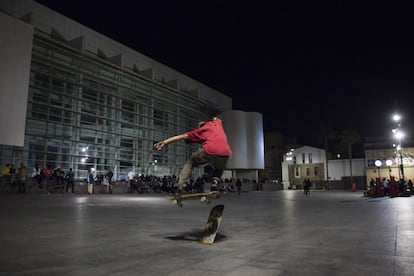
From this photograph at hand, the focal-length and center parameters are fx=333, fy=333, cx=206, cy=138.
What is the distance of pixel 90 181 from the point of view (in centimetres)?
2639

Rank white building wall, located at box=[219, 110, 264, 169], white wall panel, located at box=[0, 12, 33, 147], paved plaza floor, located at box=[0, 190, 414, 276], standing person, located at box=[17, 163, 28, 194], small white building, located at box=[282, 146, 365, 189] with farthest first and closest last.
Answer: small white building, located at box=[282, 146, 365, 189]
white building wall, located at box=[219, 110, 264, 169]
white wall panel, located at box=[0, 12, 33, 147]
standing person, located at box=[17, 163, 28, 194]
paved plaza floor, located at box=[0, 190, 414, 276]

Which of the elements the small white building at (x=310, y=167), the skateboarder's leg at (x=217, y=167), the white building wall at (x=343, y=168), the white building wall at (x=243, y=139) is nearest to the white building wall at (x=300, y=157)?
the small white building at (x=310, y=167)

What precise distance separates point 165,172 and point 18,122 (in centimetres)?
2238

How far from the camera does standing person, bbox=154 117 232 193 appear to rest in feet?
19.3

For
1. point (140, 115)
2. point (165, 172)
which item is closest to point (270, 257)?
point (140, 115)

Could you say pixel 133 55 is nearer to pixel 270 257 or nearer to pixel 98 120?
pixel 98 120

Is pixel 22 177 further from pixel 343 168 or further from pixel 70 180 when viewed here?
pixel 343 168

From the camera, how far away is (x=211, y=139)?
590 centimetres

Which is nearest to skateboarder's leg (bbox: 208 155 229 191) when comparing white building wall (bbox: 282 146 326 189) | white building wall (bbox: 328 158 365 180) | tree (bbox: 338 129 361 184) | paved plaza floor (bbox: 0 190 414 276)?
paved plaza floor (bbox: 0 190 414 276)

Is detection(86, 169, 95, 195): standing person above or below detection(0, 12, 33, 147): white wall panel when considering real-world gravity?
below

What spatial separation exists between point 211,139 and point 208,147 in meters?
0.16

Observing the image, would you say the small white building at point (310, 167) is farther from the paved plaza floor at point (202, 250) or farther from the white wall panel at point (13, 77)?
the paved plaza floor at point (202, 250)

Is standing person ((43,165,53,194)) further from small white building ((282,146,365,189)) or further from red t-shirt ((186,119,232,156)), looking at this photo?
small white building ((282,146,365,189))

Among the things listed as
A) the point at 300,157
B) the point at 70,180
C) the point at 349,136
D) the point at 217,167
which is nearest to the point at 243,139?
the point at 300,157
